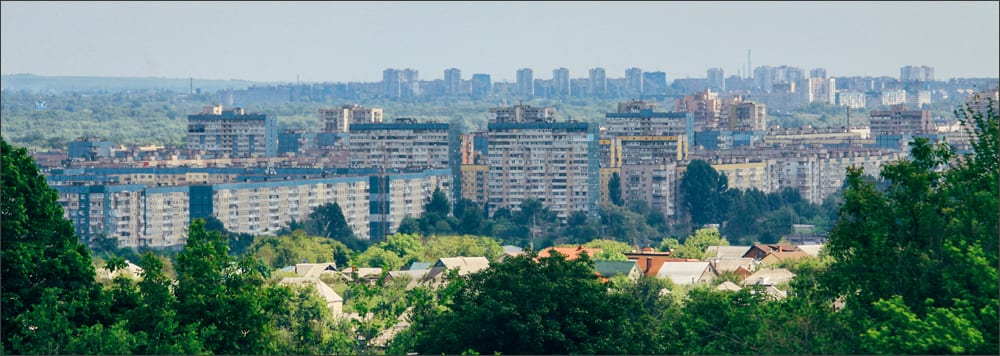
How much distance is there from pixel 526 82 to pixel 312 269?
107538mm

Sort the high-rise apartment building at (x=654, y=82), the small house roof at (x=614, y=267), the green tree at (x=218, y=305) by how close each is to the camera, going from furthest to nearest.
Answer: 1. the high-rise apartment building at (x=654, y=82)
2. the small house roof at (x=614, y=267)
3. the green tree at (x=218, y=305)

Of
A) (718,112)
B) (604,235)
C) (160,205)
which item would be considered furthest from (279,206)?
(718,112)

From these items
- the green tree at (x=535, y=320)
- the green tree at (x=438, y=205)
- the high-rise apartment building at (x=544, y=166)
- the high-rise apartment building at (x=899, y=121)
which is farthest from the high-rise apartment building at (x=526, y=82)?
the green tree at (x=535, y=320)

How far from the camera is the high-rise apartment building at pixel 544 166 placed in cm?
6275

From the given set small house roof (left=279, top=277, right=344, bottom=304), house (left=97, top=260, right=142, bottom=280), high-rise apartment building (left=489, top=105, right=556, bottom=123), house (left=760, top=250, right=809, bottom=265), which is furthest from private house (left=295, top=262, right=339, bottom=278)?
high-rise apartment building (left=489, top=105, right=556, bottom=123)

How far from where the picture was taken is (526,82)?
467ft

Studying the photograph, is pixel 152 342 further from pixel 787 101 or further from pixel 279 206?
pixel 787 101

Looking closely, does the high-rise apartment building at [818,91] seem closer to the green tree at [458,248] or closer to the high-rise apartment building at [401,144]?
the high-rise apartment building at [401,144]

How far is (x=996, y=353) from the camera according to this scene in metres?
11.7

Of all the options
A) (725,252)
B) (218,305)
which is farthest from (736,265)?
(218,305)

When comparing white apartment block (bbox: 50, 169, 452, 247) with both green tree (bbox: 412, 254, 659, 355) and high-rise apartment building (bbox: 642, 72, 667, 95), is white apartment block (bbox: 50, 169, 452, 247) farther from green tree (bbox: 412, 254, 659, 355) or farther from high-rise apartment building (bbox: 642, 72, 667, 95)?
high-rise apartment building (bbox: 642, 72, 667, 95)

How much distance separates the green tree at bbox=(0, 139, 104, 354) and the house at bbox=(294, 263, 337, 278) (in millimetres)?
19433

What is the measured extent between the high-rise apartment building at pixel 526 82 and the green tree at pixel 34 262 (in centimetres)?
12725

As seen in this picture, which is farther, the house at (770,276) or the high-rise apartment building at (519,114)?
the high-rise apartment building at (519,114)
